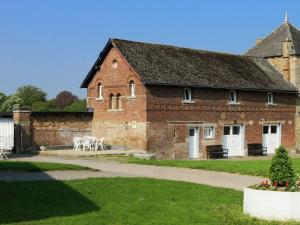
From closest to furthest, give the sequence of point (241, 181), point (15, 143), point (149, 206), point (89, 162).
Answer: point (149, 206) → point (241, 181) → point (89, 162) → point (15, 143)

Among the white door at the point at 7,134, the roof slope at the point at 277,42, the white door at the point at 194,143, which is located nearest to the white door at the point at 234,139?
the white door at the point at 194,143

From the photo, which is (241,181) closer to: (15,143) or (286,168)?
(286,168)

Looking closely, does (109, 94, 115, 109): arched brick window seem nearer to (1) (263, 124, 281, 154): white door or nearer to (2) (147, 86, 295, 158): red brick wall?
(2) (147, 86, 295, 158): red brick wall

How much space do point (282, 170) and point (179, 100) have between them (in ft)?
74.9

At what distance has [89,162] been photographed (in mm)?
25984

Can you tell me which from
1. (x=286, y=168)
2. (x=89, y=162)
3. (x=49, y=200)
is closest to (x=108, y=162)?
(x=89, y=162)

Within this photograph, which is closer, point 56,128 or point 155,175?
point 155,175

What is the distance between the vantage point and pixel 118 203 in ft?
44.0

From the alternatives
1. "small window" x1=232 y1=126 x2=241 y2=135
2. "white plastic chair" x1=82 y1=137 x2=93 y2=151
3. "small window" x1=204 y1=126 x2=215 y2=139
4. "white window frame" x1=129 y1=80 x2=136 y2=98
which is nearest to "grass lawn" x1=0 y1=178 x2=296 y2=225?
"white plastic chair" x1=82 y1=137 x2=93 y2=151

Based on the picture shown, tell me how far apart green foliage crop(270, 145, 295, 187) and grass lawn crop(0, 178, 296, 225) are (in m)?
1.13

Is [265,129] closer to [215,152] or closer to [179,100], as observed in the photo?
[215,152]

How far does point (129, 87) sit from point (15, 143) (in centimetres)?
806

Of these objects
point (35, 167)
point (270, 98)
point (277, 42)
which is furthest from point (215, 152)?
point (35, 167)

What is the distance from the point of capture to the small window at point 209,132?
1444 inches
